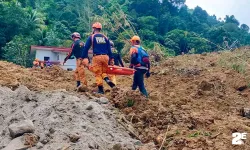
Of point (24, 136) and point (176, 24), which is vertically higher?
point (176, 24)

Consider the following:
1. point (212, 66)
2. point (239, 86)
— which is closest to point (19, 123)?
point (239, 86)

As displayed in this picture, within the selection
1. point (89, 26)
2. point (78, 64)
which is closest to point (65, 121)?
point (78, 64)

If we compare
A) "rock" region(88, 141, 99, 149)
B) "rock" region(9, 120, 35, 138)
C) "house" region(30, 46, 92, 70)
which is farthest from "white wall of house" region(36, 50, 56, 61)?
"rock" region(88, 141, 99, 149)

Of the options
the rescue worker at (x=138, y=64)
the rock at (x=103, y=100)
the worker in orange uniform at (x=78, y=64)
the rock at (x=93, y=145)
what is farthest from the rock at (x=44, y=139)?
the worker in orange uniform at (x=78, y=64)

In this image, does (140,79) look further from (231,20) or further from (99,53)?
(231,20)

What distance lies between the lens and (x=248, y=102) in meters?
7.50

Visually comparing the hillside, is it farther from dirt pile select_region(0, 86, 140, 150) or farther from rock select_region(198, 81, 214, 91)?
dirt pile select_region(0, 86, 140, 150)

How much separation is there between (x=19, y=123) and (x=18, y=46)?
19.5 meters

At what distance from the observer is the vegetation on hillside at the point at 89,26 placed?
2461cm

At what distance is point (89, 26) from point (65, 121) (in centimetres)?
2825

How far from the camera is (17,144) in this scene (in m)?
4.25

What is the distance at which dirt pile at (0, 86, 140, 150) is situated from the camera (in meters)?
4.31

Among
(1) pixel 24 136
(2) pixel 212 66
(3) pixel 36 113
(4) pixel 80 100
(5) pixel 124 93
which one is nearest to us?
(1) pixel 24 136

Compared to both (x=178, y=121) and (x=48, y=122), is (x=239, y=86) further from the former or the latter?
(x=48, y=122)
